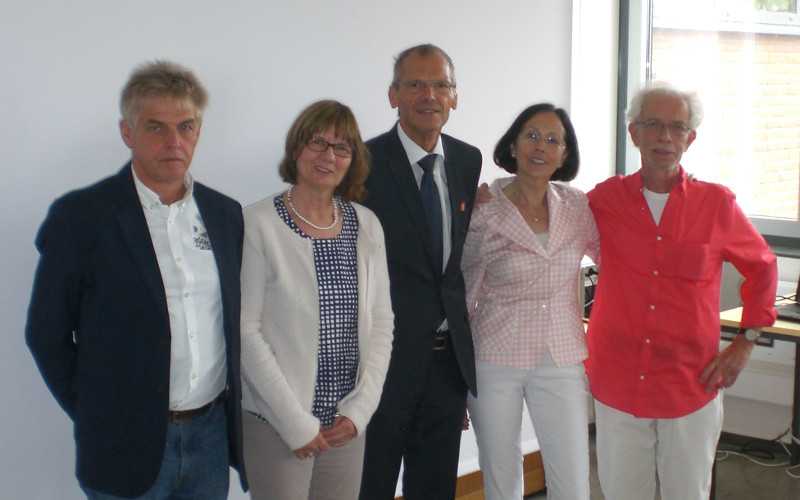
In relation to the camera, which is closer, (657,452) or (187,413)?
(187,413)

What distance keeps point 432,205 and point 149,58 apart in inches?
36.6

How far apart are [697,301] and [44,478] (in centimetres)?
195

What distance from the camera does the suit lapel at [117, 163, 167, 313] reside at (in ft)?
5.91

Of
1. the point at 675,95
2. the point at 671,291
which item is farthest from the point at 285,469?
the point at 675,95

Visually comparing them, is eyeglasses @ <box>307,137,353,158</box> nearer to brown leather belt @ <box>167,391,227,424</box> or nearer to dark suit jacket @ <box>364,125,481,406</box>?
dark suit jacket @ <box>364,125,481,406</box>

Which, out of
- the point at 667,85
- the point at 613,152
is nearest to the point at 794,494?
the point at 613,152

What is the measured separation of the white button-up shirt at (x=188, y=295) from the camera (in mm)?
1863

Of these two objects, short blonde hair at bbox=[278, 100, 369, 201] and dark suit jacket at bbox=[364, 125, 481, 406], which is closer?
short blonde hair at bbox=[278, 100, 369, 201]

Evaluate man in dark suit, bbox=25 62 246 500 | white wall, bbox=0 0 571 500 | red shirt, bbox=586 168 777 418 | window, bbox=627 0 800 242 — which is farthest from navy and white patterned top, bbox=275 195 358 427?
window, bbox=627 0 800 242

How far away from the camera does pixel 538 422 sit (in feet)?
8.20

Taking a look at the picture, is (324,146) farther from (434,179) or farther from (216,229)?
(434,179)

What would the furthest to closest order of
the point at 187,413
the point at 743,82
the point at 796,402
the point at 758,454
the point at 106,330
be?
the point at 743,82 < the point at 758,454 < the point at 796,402 < the point at 187,413 < the point at 106,330

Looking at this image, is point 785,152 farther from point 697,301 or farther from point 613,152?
point 697,301

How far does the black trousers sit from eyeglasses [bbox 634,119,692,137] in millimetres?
899
